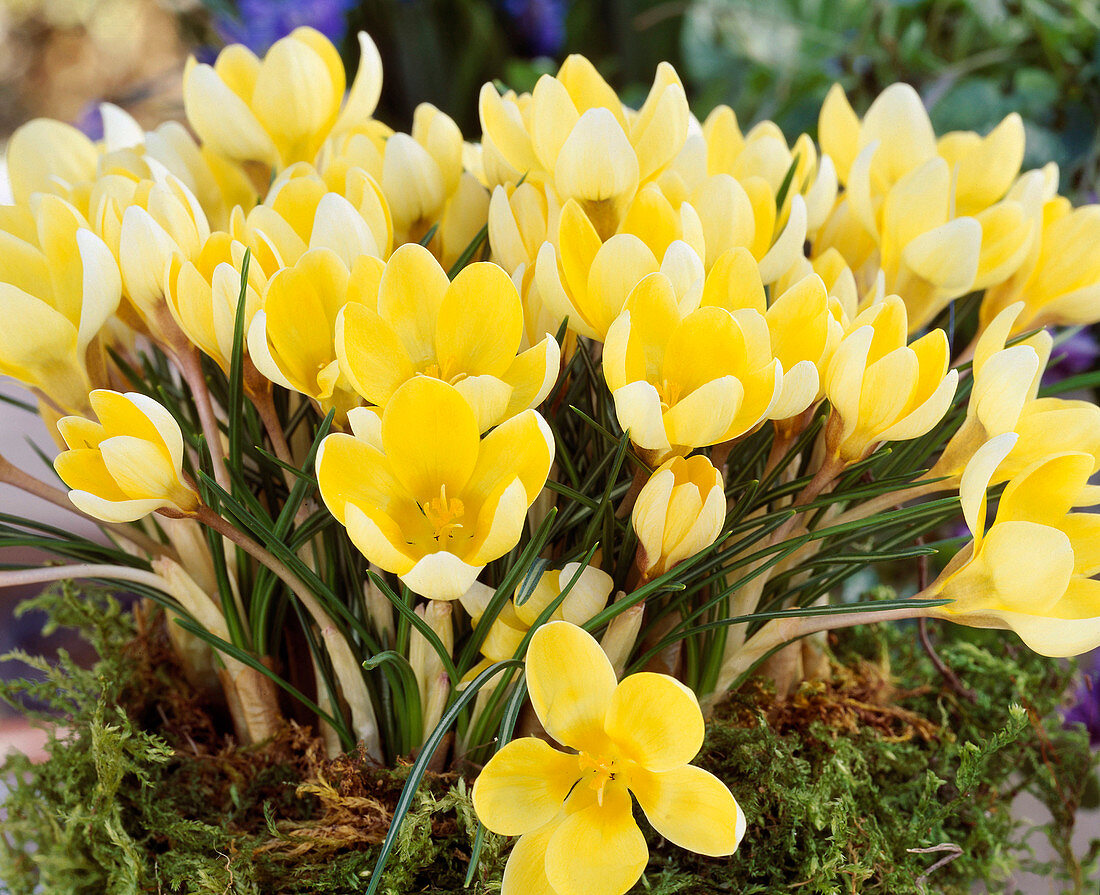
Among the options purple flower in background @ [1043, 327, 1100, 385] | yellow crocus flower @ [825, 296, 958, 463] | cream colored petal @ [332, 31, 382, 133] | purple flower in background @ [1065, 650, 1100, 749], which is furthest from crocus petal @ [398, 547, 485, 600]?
purple flower in background @ [1043, 327, 1100, 385]

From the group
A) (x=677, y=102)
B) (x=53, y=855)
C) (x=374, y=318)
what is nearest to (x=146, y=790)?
(x=53, y=855)

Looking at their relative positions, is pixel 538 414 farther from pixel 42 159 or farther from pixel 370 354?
pixel 42 159

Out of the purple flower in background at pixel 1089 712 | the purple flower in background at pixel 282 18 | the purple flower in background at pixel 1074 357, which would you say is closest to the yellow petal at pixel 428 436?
the purple flower in background at pixel 1089 712

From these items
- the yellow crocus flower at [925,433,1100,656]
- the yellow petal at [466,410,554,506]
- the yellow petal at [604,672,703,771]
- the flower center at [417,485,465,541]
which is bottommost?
the yellow petal at [604,672,703,771]

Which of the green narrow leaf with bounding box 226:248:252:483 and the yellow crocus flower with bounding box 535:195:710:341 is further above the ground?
the yellow crocus flower with bounding box 535:195:710:341

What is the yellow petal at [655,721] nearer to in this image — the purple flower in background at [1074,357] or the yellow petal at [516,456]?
the yellow petal at [516,456]

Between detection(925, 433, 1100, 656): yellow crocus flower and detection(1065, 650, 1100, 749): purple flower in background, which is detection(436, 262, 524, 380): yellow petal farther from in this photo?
detection(1065, 650, 1100, 749): purple flower in background
